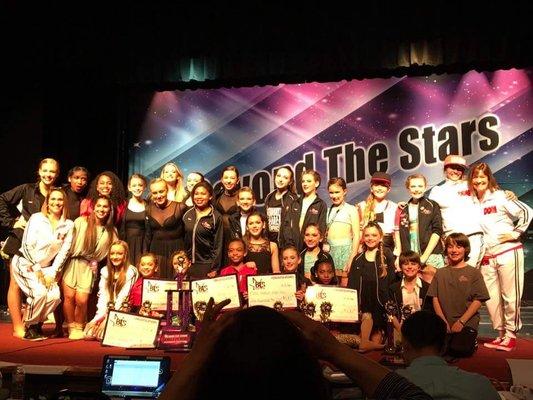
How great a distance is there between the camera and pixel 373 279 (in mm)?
6262

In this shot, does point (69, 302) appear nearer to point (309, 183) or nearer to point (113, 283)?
point (113, 283)

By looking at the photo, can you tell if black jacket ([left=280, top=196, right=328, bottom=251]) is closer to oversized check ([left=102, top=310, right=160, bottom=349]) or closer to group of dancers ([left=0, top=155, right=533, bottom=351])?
group of dancers ([left=0, top=155, right=533, bottom=351])

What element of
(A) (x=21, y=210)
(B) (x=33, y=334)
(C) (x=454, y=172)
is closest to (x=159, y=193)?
(A) (x=21, y=210)

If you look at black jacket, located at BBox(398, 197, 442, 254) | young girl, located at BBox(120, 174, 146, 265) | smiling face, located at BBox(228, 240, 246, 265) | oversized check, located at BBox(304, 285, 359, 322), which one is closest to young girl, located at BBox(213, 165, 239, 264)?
smiling face, located at BBox(228, 240, 246, 265)

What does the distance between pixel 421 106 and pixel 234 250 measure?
12.5 ft

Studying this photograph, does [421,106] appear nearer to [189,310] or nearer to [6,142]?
[189,310]

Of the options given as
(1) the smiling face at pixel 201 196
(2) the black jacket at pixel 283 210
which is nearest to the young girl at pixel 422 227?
(2) the black jacket at pixel 283 210

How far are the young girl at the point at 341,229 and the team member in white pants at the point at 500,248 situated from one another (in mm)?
1260

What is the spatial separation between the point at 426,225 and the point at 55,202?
368 cm

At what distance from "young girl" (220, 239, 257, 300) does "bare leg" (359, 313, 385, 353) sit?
112cm

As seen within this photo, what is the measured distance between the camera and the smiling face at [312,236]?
22.0 feet

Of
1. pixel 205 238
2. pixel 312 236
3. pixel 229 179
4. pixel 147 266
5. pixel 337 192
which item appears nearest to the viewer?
pixel 147 266

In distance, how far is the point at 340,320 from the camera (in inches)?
229

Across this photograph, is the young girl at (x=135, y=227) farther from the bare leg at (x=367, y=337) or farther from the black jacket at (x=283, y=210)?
the bare leg at (x=367, y=337)
